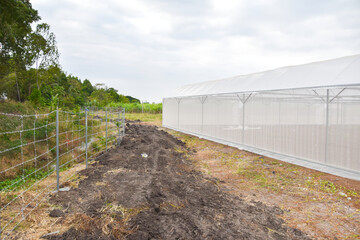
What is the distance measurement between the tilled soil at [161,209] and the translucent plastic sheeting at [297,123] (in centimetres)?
317

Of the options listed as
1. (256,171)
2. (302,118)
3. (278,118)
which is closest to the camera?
(256,171)

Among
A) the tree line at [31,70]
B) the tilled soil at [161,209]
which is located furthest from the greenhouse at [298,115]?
the tree line at [31,70]

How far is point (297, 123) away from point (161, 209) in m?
5.37

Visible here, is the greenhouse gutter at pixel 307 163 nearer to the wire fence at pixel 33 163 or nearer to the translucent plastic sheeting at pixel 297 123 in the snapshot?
the translucent plastic sheeting at pixel 297 123

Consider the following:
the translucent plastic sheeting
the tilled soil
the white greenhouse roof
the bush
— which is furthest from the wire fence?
the bush

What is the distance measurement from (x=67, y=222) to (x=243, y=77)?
10088 mm

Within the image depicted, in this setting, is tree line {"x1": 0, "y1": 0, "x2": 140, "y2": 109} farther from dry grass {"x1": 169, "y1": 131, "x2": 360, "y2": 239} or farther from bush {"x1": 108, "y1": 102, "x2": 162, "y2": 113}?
dry grass {"x1": 169, "y1": 131, "x2": 360, "y2": 239}

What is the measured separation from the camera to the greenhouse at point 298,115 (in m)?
6.28

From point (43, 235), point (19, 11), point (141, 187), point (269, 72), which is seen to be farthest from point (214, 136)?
point (19, 11)

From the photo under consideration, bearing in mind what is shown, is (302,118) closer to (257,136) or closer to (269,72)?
(257,136)

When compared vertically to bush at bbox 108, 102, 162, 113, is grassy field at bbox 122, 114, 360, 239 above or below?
below

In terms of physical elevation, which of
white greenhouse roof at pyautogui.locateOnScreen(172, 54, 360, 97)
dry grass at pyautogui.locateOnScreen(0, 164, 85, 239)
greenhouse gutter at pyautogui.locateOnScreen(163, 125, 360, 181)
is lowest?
dry grass at pyautogui.locateOnScreen(0, 164, 85, 239)

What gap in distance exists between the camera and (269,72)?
10312 millimetres

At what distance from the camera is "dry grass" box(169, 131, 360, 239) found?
3.92m
